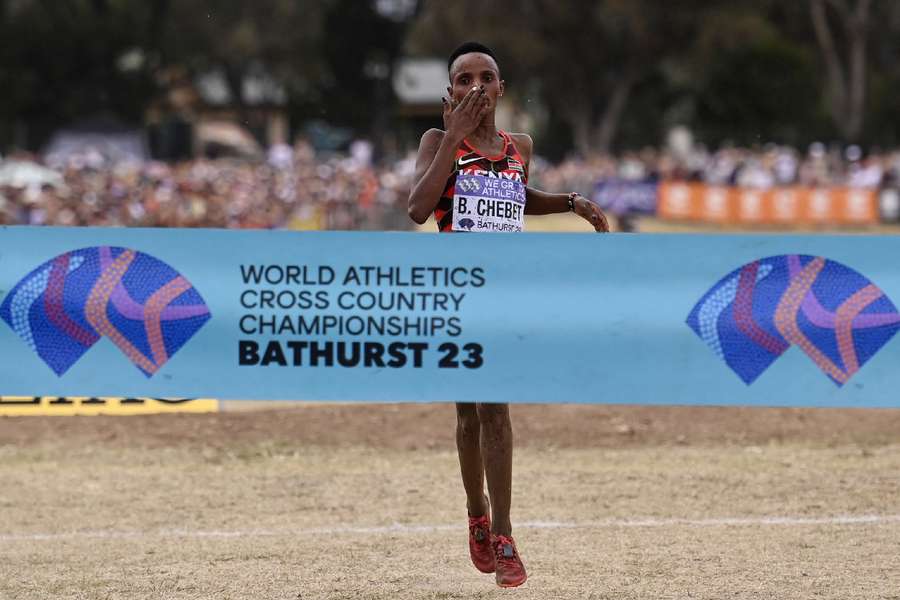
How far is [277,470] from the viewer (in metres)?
11.1

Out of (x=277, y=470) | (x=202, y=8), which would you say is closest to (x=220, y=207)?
(x=277, y=470)

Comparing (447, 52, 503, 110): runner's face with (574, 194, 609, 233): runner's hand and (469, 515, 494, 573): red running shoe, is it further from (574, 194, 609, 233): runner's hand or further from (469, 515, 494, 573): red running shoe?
(469, 515, 494, 573): red running shoe

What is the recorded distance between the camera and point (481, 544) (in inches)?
283

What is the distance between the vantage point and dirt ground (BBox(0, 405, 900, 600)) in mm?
7629

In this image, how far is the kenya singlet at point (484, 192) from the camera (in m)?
6.86

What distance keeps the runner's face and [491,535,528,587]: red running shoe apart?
1.89 meters

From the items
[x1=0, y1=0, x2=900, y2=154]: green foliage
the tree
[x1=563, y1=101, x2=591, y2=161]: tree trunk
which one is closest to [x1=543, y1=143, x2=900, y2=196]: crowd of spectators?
the tree

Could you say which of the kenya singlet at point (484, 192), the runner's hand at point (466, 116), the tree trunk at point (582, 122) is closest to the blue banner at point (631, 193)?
the tree trunk at point (582, 122)

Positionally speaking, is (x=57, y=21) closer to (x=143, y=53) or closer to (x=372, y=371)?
(x=143, y=53)

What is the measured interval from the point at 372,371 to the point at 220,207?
1732 cm

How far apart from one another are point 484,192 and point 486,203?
0.19 ft

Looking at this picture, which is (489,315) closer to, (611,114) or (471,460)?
(471,460)

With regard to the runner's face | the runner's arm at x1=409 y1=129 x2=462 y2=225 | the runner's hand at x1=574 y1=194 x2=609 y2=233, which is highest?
the runner's face

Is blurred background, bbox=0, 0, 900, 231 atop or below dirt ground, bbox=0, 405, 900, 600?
atop
